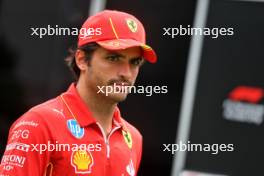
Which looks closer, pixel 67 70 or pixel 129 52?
pixel 129 52

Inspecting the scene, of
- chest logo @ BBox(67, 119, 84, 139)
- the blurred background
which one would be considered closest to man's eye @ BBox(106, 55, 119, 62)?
chest logo @ BBox(67, 119, 84, 139)

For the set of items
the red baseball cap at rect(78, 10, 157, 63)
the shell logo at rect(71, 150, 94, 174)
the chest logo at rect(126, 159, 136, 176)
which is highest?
the red baseball cap at rect(78, 10, 157, 63)

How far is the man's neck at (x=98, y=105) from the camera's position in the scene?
372 centimetres

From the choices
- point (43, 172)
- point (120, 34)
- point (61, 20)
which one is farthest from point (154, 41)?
point (43, 172)

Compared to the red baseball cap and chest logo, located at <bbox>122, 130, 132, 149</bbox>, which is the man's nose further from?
chest logo, located at <bbox>122, 130, 132, 149</bbox>

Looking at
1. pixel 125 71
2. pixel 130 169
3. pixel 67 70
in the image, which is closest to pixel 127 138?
pixel 130 169

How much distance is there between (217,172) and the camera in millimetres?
6543

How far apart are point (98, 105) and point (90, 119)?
9 centimetres

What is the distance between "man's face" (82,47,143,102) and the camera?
365 cm

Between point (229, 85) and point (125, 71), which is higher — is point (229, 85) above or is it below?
below

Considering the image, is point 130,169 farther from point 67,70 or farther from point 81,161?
point 67,70

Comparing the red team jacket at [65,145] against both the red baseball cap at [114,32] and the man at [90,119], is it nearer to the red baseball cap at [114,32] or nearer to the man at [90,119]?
the man at [90,119]

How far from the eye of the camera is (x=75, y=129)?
3.64 meters

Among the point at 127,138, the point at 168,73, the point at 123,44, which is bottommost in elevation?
the point at 127,138
